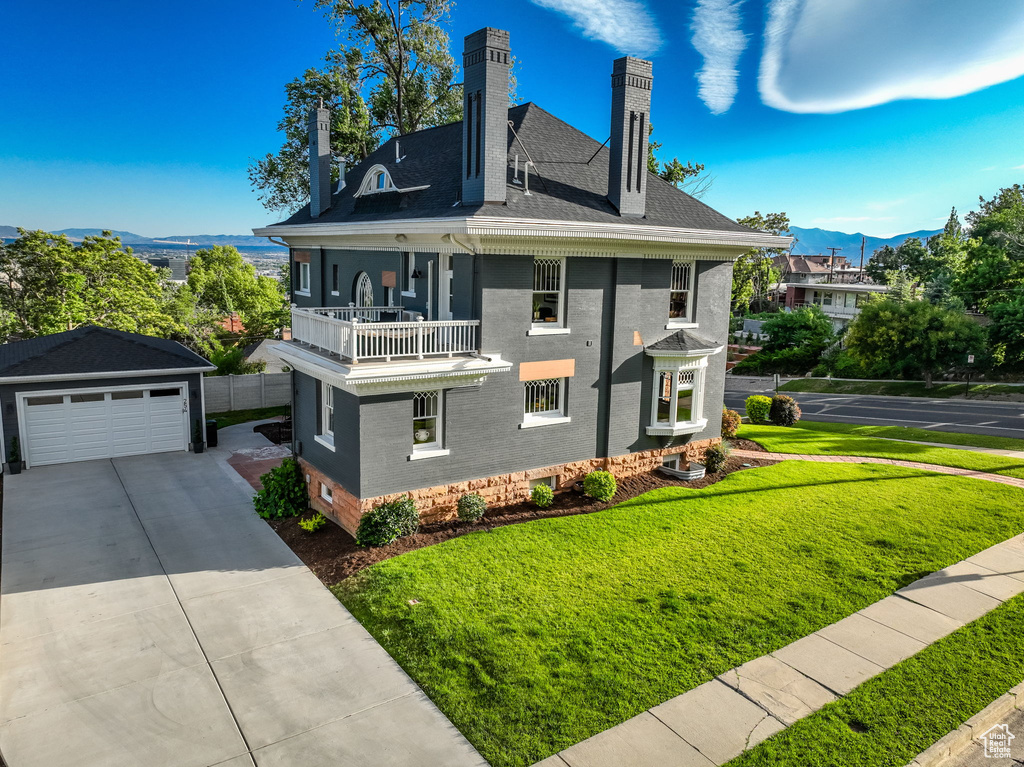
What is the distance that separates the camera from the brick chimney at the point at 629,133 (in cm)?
1708

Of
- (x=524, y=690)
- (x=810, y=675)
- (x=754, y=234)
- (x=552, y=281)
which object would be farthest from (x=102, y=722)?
(x=754, y=234)

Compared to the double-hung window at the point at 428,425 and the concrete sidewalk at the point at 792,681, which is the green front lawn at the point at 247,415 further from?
the concrete sidewalk at the point at 792,681

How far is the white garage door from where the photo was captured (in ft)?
66.9

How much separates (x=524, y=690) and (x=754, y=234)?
46.5 ft

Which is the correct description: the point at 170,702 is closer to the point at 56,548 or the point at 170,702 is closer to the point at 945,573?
the point at 56,548

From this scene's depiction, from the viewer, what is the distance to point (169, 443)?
22.5m

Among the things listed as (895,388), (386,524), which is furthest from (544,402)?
(895,388)

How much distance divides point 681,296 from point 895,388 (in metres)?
33.5

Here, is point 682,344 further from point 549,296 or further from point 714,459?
point 549,296

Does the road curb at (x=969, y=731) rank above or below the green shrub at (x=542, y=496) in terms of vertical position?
below

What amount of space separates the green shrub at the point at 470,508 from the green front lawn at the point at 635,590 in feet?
2.43

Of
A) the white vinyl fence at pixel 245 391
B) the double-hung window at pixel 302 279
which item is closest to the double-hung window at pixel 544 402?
the double-hung window at pixel 302 279

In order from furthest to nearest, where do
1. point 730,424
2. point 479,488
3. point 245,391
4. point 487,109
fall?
point 245,391 → point 730,424 → point 479,488 → point 487,109

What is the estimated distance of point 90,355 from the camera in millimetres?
21109
